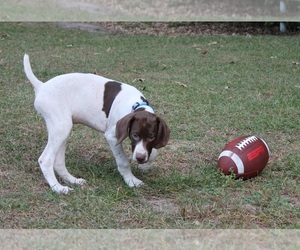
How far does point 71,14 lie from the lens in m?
9.62

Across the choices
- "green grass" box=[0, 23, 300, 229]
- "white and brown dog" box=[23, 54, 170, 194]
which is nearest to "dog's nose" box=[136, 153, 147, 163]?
A: "white and brown dog" box=[23, 54, 170, 194]

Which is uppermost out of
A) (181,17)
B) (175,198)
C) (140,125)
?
(140,125)

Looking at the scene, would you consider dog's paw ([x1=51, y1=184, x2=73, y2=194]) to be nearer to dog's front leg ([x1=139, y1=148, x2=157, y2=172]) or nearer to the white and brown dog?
the white and brown dog

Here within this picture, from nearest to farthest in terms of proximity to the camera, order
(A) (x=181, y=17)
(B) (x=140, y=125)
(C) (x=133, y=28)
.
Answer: (B) (x=140, y=125), (A) (x=181, y=17), (C) (x=133, y=28)

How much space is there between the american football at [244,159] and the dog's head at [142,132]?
566 mm

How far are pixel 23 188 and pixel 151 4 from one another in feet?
19.1

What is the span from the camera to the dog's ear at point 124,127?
12.7 ft

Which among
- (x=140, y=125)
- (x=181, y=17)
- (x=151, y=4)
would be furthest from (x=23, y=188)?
(x=181, y=17)

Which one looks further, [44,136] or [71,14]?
[71,14]

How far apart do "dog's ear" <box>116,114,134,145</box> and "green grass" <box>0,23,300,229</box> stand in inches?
13.4

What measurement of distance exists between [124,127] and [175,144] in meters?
1.32

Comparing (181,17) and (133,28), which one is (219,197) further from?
(133,28)

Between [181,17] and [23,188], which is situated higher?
[23,188]

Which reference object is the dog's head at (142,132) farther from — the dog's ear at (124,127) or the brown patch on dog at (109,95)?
the brown patch on dog at (109,95)
